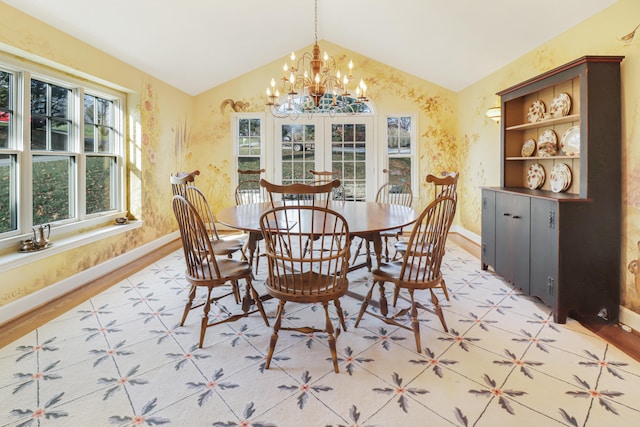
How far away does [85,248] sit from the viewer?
3.46 metres

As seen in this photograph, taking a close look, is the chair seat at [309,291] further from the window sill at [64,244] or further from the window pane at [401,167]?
the window pane at [401,167]

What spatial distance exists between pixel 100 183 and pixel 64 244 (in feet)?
3.56

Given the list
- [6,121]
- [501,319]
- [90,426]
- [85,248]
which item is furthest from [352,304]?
[6,121]

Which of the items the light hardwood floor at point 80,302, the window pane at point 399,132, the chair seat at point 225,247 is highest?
the window pane at point 399,132

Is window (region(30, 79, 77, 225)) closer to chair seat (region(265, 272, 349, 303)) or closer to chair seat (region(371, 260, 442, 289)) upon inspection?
chair seat (region(265, 272, 349, 303))

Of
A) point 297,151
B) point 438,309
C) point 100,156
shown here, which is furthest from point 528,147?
point 100,156

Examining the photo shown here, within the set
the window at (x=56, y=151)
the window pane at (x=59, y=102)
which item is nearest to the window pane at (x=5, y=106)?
the window at (x=56, y=151)

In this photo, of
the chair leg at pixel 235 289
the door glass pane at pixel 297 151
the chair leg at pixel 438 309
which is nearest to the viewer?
the chair leg at pixel 438 309

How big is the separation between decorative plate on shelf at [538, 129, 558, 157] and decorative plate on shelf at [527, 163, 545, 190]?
0.58ft

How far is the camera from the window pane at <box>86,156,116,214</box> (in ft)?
12.6

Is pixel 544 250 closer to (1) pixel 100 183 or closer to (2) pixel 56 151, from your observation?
(2) pixel 56 151

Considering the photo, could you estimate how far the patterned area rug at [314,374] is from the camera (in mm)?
1581

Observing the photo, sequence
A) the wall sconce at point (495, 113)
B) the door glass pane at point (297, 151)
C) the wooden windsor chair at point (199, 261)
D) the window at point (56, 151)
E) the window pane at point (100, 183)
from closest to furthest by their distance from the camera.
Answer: the wooden windsor chair at point (199, 261), the window at point (56, 151), the window pane at point (100, 183), the wall sconce at point (495, 113), the door glass pane at point (297, 151)

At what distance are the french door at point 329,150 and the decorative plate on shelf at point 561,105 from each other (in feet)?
9.99
